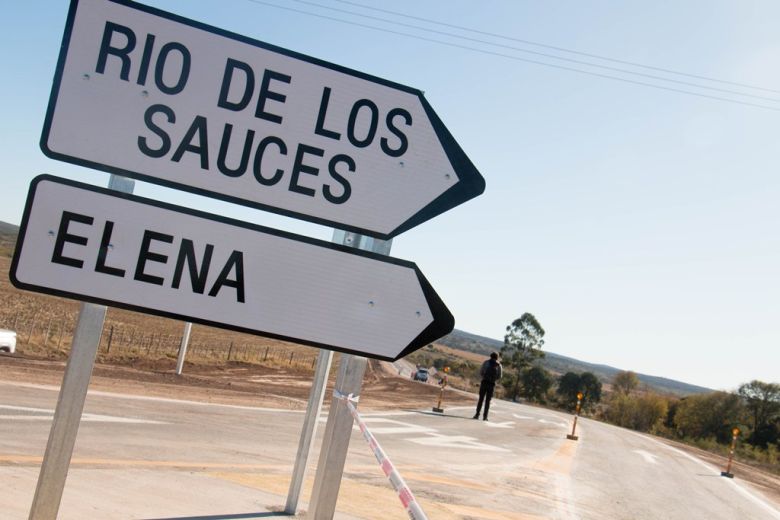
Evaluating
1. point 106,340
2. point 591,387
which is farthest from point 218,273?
point 591,387

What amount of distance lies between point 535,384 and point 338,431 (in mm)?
78999

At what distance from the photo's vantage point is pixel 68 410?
2416 mm

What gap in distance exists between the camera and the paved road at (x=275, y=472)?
4.73 metres

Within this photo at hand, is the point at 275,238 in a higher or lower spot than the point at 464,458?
higher

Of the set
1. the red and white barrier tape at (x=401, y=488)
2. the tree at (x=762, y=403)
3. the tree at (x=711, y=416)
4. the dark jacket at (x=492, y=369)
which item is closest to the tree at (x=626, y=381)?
the tree at (x=762, y=403)

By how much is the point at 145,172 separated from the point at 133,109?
8.6 inches

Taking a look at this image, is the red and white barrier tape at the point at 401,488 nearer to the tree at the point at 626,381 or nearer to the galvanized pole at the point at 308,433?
the galvanized pole at the point at 308,433

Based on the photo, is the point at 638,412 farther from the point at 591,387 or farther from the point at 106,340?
the point at 106,340

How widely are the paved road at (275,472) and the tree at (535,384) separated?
65218mm

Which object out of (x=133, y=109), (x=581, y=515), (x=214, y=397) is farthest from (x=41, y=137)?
(x=214, y=397)

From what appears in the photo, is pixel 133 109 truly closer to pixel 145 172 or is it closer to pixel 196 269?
pixel 145 172

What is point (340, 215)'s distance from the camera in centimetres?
258

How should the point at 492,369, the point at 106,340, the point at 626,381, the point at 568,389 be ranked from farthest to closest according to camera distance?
the point at 626,381 < the point at 568,389 < the point at 106,340 < the point at 492,369

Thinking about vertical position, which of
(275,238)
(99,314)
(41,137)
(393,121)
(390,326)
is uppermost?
(393,121)
